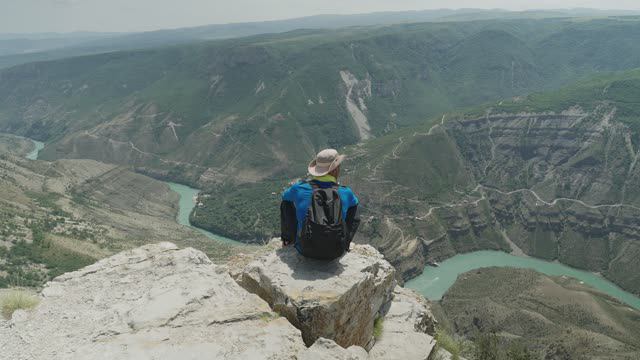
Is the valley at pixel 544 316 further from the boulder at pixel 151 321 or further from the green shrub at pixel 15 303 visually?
the green shrub at pixel 15 303

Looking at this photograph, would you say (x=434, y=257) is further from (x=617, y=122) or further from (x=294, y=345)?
(x=294, y=345)

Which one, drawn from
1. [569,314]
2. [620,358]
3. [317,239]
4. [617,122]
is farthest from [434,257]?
[317,239]

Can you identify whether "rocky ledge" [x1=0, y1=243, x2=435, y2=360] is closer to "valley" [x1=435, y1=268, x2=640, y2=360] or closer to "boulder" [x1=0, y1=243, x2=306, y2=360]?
"boulder" [x1=0, y1=243, x2=306, y2=360]

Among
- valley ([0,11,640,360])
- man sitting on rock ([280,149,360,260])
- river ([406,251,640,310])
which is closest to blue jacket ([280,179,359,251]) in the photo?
man sitting on rock ([280,149,360,260])

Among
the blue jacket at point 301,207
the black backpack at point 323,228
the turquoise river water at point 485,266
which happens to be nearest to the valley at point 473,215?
the turquoise river water at point 485,266

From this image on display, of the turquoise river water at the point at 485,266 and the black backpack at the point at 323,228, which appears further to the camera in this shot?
the turquoise river water at the point at 485,266
